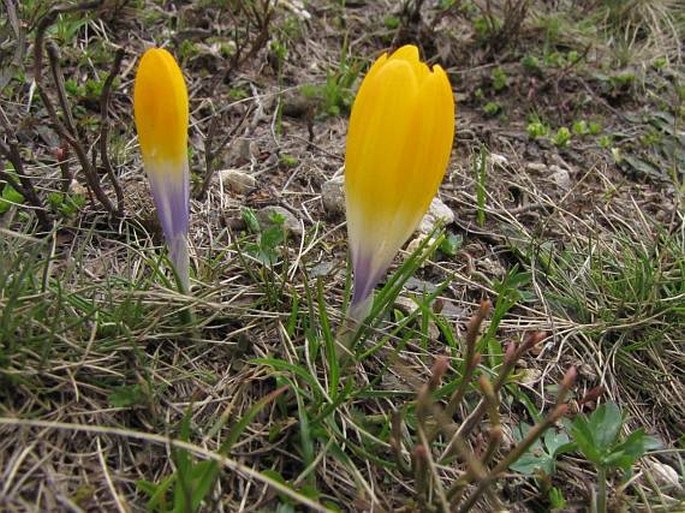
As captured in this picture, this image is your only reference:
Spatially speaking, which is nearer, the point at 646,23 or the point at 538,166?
the point at 538,166

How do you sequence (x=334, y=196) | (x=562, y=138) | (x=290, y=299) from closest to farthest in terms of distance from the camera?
(x=290, y=299)
(x=334, y=196)
(x=562, y=138)

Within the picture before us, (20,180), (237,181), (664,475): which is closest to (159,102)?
(20,180)

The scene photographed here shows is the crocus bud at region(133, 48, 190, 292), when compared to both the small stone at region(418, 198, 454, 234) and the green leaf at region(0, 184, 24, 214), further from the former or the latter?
the small stone at region(418, 198, 454, 234)

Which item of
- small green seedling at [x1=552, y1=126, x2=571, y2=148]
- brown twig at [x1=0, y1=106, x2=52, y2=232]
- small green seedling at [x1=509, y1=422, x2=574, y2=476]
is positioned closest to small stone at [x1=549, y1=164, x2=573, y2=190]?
small green seedling at [x1=552, y1=126, x2=571, y2=148]

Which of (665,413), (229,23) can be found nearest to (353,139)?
(665,413)

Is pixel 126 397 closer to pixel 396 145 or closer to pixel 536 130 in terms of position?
pixel 396 145

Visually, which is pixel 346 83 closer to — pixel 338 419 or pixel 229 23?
pixel 229 23
